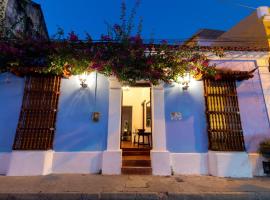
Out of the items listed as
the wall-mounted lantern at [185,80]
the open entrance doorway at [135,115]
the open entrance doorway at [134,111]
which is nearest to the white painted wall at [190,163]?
the wall-mounted lantern at [185,80]

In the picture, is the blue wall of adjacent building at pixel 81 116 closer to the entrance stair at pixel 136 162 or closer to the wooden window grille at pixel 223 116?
the entrance stair at pixel 136 162

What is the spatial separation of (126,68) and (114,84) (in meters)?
0.87

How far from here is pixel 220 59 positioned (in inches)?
290

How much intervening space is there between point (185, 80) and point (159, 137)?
2382 millimetres

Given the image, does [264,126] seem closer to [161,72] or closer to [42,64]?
[161,72]

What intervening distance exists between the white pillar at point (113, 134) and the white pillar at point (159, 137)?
122 centimetres

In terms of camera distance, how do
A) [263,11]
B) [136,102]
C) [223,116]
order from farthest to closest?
[136,102] < [263,11] < [223,116]

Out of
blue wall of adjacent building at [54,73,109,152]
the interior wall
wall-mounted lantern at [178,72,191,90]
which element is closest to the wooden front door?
the interior wall

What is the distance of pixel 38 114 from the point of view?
6457 mm

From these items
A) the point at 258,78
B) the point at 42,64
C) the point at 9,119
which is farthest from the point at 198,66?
the point at 9,119

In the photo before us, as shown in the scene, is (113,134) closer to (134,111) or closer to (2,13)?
(134,111)

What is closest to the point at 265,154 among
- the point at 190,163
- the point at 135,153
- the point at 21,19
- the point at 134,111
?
the point at 190,163

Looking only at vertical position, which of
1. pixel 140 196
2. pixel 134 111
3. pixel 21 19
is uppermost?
pixel 21 19

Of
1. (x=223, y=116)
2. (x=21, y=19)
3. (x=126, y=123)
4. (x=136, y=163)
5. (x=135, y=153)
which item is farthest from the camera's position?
(x=126, y=123)
